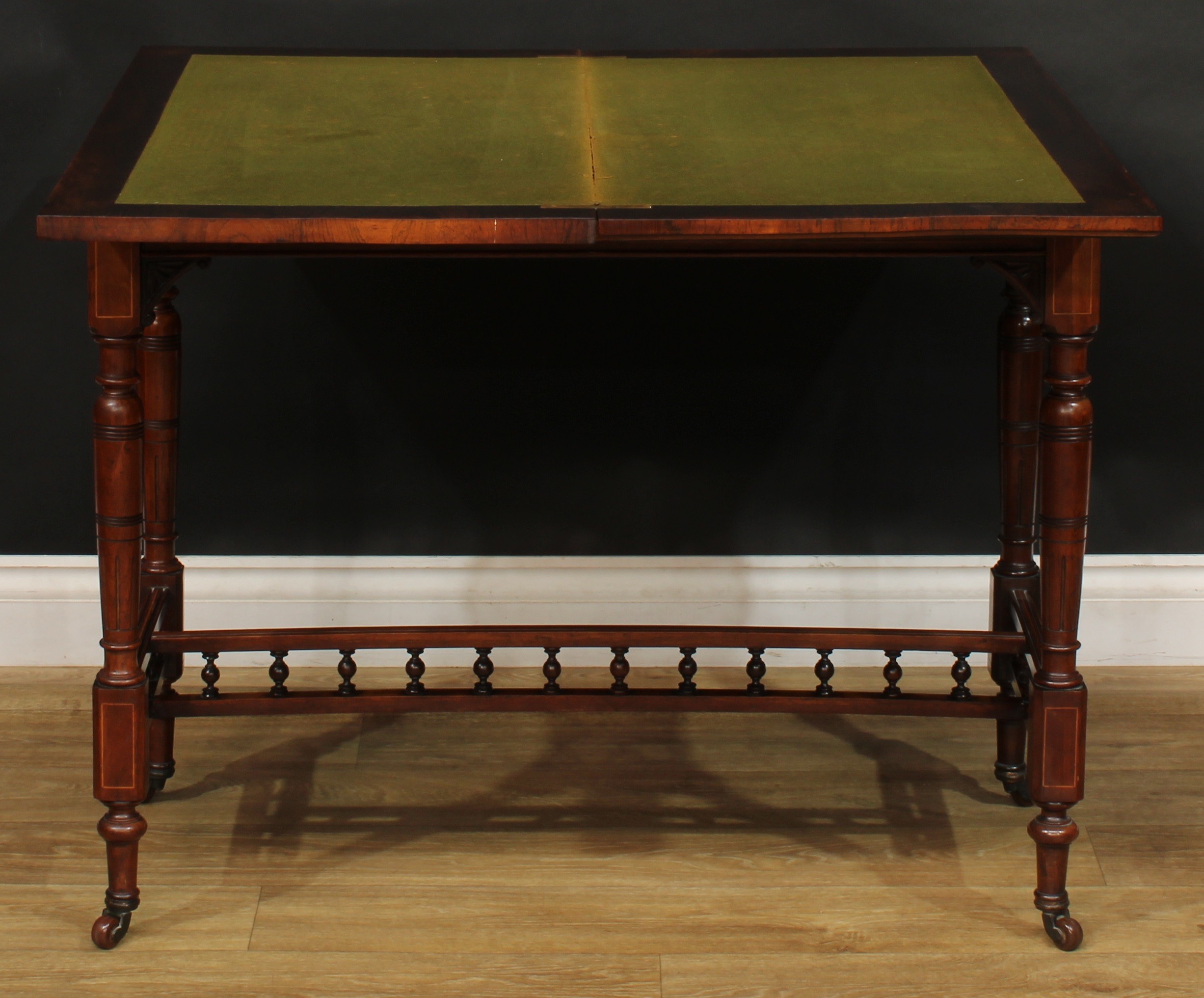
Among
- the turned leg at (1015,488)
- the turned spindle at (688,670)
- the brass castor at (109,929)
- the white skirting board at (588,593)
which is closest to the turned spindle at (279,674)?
the brass castor at (109,929)

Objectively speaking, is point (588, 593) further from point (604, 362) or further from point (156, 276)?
point (156, 276)

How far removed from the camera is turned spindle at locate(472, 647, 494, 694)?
2.19 m

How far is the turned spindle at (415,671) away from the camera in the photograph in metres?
2.17

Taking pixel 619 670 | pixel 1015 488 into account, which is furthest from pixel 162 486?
pixel 1015 488

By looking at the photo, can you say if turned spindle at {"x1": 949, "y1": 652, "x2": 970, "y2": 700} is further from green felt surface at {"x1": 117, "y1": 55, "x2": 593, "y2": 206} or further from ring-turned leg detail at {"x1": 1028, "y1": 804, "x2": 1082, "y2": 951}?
green felt surface at {"x1": 117, "y1": 55, "x2": 593, "y2": 206}

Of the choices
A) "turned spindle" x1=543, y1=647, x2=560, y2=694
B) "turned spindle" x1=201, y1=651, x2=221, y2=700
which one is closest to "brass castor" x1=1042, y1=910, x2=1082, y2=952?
"turned spindle" x1=543, y1=647, x2=560, y2=694

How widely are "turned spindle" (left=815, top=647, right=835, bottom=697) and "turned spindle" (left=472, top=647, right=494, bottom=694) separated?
53cm

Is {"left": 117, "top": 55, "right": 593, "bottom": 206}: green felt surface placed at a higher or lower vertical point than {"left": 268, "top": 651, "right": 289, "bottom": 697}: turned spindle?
higher

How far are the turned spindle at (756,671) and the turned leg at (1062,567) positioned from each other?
1.39 feet

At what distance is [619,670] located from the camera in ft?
7.13

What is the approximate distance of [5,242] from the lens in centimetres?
276

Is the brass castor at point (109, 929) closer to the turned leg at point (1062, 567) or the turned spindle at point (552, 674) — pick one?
the turned spindle at point (552, 674)

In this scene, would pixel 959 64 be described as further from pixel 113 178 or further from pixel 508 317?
pixel 113 178

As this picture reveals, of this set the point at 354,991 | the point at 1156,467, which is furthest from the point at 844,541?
the point at 354,991
